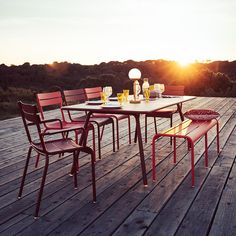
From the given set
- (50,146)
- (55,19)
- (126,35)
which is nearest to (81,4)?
(55,19)

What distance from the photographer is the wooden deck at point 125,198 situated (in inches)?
80.2

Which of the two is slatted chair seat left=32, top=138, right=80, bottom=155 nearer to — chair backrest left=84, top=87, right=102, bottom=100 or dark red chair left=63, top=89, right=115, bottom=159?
dark red chair left=63, top=89, right=115, bottom=159

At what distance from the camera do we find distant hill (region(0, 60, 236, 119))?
13.3 metres

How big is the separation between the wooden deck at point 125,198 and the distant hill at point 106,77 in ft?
23.5

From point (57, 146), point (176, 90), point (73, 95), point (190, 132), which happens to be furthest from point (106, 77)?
point (57, 146)

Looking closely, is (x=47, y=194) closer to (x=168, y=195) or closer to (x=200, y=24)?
(x=168, y=195)

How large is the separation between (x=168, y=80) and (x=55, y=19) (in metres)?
7.52

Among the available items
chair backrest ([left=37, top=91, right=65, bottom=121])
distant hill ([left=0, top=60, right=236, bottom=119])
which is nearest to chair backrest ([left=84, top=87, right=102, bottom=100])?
chair backrest ([left=37, top=91, right=65, bottom=121])

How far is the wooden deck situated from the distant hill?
7.16m

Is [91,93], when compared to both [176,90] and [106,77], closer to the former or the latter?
[176,90]

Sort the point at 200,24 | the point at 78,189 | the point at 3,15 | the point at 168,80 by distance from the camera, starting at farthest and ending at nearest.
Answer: the point at 168,80
the point at 200,24
the point at 3,15
the point at 78,189

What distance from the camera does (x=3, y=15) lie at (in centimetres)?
844

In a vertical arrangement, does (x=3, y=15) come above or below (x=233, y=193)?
above

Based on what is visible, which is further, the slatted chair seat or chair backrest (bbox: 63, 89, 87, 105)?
chair backrest (bbox: 63, 89, 87, 105)
